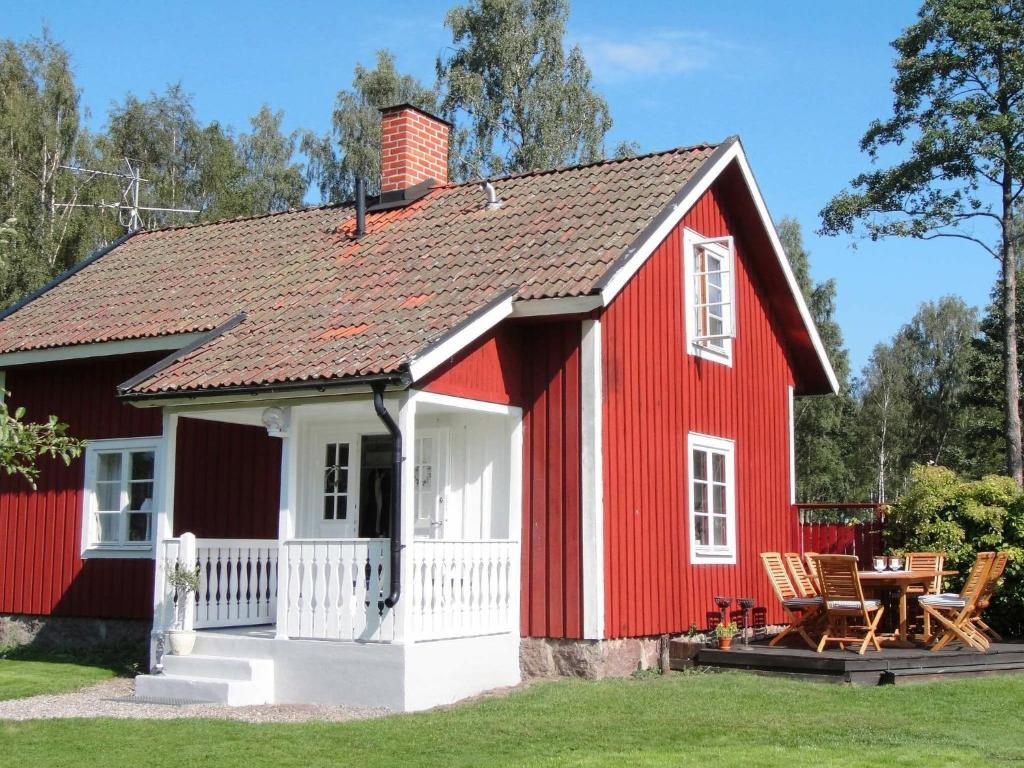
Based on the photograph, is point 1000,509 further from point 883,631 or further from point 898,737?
point 898,737

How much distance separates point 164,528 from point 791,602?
6.51 m

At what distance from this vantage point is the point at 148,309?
15461 millimetres

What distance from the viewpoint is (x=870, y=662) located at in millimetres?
11719

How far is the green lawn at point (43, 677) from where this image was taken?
12.2 m

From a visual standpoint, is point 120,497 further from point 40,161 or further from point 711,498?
point 40,161

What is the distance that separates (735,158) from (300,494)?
263 inches

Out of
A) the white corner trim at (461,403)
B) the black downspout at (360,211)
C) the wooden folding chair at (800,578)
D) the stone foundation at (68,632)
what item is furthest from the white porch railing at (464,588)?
the black downspout at (360,211)

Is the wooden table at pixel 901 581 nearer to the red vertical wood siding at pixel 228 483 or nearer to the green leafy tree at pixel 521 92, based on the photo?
the red vertical wood siding at pixel 228 483

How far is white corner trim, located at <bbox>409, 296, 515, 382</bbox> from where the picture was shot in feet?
34.7

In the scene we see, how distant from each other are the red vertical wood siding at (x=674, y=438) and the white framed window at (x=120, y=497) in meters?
5.94

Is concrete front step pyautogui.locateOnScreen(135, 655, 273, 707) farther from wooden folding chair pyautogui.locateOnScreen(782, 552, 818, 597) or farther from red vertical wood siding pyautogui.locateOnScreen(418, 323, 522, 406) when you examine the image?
wooden folding chair pyautogui.locateOnScreen(782, 552, 818, 597)

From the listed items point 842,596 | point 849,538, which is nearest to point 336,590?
point 842,596

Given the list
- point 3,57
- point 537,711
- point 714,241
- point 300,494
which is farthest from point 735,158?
point 3,57

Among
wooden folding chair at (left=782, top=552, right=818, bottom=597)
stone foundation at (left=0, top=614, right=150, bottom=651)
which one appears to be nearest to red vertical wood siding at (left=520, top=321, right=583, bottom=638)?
wooden folding chair at (left=782, top=552, right=818, bottom=597)
